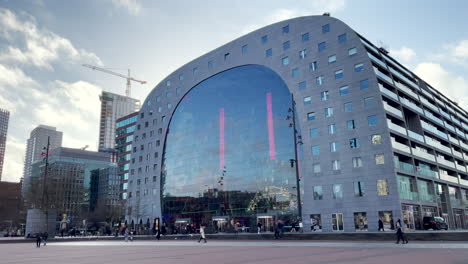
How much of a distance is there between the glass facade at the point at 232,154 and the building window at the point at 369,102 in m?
12.4

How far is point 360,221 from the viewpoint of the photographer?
4859cm

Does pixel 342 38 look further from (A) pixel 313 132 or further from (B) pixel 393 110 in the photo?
(A) pixel 313 132

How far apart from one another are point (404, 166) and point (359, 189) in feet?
23.7

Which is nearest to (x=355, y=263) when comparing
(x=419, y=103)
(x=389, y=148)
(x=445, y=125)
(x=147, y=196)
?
(x=389, y=148)

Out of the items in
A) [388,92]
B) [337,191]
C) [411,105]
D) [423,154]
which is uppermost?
[388,92]

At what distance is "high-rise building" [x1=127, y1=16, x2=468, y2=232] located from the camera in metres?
50.1

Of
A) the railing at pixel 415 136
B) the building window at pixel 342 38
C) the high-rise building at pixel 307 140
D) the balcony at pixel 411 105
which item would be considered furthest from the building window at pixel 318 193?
the building window at pixel 342 38

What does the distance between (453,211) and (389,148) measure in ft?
80.9

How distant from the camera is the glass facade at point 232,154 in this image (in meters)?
59.0

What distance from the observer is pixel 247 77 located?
6775cm

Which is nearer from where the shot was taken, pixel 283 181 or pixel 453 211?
pixel 283 181

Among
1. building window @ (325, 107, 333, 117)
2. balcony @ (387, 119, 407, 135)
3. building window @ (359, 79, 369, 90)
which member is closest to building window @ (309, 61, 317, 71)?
building window @ (325, 107, 333, 117)

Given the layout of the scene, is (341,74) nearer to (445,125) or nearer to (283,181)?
(283,181)

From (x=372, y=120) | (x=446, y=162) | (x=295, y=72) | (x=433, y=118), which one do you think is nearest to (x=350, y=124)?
(x=372, y=120)
